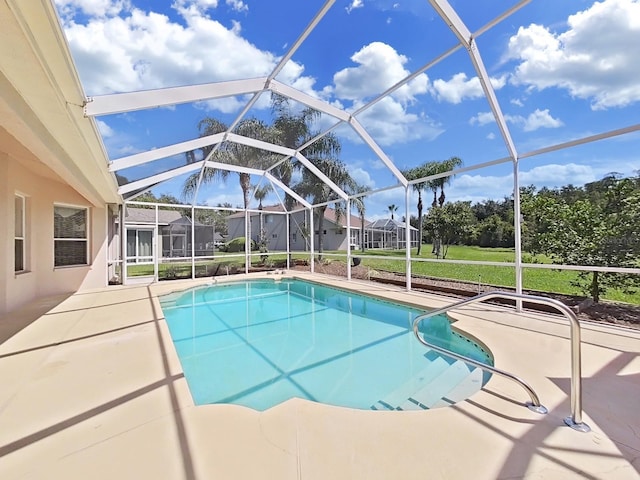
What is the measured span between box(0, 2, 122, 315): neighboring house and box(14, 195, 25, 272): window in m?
0.02

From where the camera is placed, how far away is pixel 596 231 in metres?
5.81

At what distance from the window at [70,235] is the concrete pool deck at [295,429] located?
5506 mm

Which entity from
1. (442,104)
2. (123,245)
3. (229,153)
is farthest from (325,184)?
(123,245)

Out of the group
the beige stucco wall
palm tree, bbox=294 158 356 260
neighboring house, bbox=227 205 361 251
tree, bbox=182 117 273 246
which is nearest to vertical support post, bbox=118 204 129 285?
the beige stucco wall

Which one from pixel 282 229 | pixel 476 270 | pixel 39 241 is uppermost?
pixel 282 229

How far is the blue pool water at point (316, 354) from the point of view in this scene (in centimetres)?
346

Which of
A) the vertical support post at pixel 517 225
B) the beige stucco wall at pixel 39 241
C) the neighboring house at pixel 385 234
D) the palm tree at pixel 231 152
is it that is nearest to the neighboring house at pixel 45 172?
the beige stucco wall at pixel 39 241

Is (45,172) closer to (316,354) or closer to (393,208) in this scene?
(316,354)

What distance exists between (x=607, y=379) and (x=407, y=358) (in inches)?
80.9

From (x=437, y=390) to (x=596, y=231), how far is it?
15.5 feet

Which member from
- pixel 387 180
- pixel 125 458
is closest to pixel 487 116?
pixel 387 180

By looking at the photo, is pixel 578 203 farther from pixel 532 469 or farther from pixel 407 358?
pixel 532 469

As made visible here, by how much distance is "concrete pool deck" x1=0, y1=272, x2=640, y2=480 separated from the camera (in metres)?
1.86

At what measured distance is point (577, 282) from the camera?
680 cm
